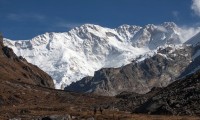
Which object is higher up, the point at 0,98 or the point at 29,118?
the point at 0,98

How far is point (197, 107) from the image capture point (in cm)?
11556

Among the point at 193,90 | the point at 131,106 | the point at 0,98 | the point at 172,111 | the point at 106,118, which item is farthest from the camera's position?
the point at 0,98

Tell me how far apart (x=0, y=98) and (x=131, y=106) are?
188 feet

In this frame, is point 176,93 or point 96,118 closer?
point 96,118

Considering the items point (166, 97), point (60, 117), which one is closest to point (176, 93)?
point (166, 97)

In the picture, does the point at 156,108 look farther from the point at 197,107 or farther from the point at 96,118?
the point at 96,118

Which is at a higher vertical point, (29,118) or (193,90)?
(193,90)

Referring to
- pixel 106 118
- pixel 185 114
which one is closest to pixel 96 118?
pixel 106 118

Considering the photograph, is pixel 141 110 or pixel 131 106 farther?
pixel 131 106

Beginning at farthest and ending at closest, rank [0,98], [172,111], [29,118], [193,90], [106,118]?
1. [0,98]
2. [193,90]
3. [172,111]
4. [29,118]
5. [106,118]

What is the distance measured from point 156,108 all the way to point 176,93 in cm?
1000

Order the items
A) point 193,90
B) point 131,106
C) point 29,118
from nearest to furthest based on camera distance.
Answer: point 29,118 < point 193,90 < point 131,106

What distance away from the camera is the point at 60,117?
95.4 metres

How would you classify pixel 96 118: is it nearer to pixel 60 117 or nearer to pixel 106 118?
pixel 106 118
